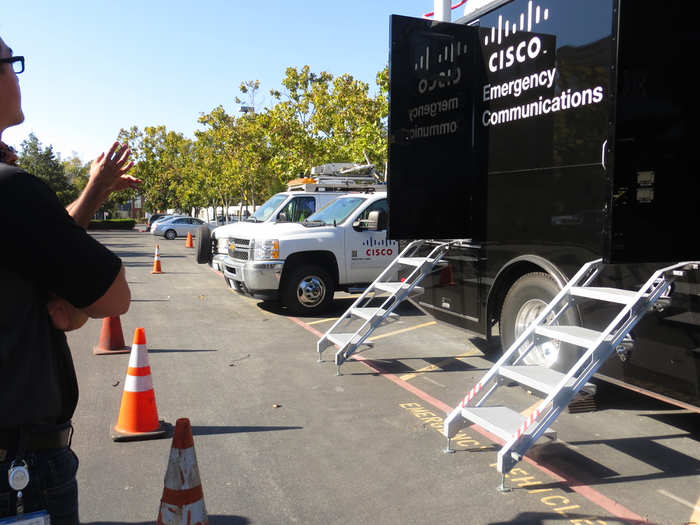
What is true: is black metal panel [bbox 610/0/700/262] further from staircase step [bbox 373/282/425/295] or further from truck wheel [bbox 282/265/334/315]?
truck wheel [bbox 282/265/334/315]

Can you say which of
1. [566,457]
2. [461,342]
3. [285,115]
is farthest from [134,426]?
[285,115]

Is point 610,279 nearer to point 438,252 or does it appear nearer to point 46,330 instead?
point 438,252

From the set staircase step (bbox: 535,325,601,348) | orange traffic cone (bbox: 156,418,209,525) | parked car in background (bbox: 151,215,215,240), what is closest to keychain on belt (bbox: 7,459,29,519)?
orange traffic cone (bbox: 156,418,209,525)

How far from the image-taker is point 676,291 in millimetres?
4496

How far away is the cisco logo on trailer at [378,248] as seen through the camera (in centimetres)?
1102

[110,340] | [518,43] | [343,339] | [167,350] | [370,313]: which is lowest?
[167,350]

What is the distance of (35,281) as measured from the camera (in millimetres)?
1650

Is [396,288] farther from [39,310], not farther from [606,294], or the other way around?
[39,310]

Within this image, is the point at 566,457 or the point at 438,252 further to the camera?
the point at 438,252

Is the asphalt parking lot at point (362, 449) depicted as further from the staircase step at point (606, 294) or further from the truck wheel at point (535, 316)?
the staircase step at point (606, 294)

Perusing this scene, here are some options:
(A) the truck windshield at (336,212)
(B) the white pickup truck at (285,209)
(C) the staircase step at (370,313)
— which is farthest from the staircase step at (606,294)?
(B) the white pickup truck at (285,209)

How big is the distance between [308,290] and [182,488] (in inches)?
315

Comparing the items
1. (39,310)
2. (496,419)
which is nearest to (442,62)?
(496,419)

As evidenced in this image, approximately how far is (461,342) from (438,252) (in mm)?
1836
